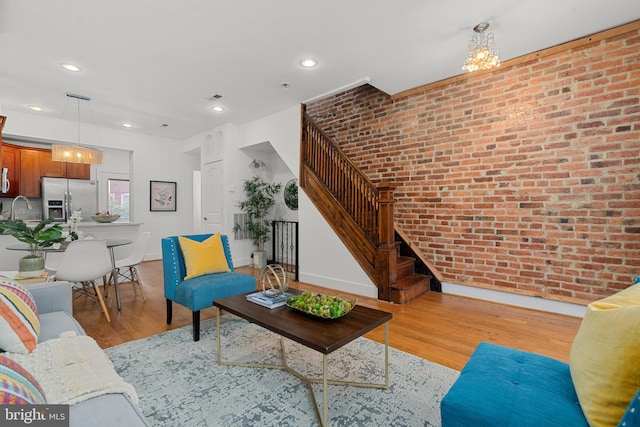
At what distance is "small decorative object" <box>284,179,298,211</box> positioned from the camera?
18.9 ft

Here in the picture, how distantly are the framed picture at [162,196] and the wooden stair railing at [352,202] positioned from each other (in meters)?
3.87

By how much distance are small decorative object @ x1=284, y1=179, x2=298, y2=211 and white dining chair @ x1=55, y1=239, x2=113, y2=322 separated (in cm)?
325

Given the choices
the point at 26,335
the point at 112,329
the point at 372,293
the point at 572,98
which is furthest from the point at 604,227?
the point at 112,329

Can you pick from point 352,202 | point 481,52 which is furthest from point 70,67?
point 481,52

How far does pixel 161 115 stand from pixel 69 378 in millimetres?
5036

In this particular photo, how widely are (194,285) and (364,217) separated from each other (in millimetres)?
2158

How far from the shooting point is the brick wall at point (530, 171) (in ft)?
9.18

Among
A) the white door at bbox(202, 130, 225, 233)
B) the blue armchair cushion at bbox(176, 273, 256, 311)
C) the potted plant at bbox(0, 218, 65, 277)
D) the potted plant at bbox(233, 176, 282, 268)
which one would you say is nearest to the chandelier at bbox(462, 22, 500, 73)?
the blue armchair cushion at bbox(176, 273, 256, 311)

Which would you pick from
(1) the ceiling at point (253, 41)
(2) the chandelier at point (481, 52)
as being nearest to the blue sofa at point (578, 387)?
(2) the chandelier at point (481, 52)

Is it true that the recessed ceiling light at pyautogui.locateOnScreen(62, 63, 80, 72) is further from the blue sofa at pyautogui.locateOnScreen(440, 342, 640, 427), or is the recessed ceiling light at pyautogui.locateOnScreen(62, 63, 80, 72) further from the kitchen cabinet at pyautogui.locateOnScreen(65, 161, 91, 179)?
the blue sofa at pyautogui.locateOnScreen(440, 342, 640, 427)

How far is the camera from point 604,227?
2.86 m

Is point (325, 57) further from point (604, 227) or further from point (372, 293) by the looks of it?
point (604, 227)

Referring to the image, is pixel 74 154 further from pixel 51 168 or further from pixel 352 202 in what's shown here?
pixel 352 202

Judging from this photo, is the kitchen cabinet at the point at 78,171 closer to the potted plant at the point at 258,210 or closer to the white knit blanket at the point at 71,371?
the potted plant at the point at 258,210
